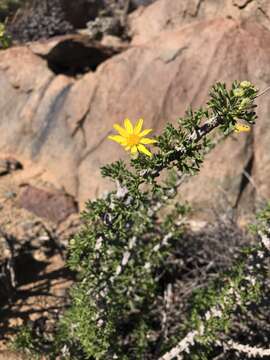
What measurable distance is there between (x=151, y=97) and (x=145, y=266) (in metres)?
2.13

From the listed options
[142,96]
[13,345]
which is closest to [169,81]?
[142,96]

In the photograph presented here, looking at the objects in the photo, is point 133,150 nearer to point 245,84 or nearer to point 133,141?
point 133,141

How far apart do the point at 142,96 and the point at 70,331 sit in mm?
2700

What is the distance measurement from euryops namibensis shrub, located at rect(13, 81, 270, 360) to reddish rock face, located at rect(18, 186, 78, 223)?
148 centimetres

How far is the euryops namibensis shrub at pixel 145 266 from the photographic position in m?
2.06

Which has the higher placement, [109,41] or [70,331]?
[109,41]

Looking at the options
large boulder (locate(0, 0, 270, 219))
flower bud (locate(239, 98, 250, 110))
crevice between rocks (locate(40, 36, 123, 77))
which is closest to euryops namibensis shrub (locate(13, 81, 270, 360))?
flower bud (locate(239, 98, 250, 110))

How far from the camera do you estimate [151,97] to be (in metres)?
4.85

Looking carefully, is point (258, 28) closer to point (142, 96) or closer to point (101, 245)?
point (142, 96)

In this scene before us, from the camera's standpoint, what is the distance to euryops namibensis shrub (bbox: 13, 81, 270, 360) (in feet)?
6.76

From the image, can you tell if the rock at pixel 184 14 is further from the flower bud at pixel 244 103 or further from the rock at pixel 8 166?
the flower bud at pixel 244 103

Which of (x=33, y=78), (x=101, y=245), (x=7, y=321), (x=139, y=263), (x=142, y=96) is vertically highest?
(x=33, y=78)

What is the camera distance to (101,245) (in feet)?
8.25

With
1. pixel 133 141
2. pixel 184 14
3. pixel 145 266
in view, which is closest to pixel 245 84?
pixel 133 141
